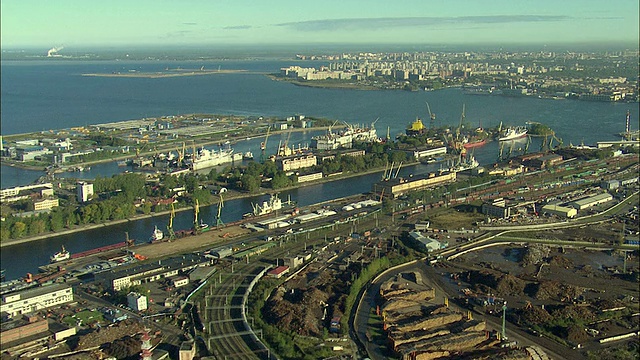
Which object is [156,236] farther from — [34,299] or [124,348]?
[124,348]

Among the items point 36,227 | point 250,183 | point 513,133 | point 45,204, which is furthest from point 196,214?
point 513,133

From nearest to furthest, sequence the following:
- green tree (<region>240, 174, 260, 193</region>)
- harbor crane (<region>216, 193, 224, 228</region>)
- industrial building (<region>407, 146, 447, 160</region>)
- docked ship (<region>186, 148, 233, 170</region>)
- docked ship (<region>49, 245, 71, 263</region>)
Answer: docked ship (<region>49, 245, 71, 263</region>) < harbor crane (<region>216, 193, 224, 228</region>) < green tree (<region>240, 174, 260, 193</region>) < docked ship (<region>186, 148, 233, 170</region>) < industrial building (<region>407, 146, 447, 160</region>)

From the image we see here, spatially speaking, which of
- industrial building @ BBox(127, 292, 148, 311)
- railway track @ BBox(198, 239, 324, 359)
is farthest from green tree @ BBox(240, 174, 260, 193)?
industrial building @ BBox(127, 292, 148, 311)

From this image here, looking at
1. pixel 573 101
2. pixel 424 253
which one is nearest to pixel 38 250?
pixel 424 253

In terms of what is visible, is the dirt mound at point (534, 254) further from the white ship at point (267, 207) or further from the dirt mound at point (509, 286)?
the white ship at point (267, 207)

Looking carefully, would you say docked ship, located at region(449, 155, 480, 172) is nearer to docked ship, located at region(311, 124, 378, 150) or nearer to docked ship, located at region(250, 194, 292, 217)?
docked ship, located at region(311, 124, 378, 150)

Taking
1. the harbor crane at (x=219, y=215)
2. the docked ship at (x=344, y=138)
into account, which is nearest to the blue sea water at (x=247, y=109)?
the harbor crane at (x=219, y=215)
